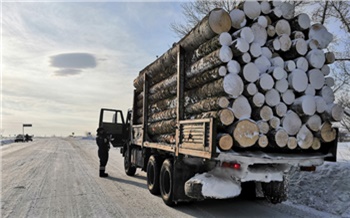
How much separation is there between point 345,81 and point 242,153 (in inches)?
336

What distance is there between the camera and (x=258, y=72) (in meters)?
5.54

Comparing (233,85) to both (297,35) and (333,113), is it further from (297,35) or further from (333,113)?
(333,113)

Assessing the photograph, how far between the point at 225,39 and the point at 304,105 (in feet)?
5.76

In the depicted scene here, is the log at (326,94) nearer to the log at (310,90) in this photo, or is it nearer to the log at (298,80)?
the log at (310,90)

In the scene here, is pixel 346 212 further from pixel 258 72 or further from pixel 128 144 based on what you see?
pixel 128 144

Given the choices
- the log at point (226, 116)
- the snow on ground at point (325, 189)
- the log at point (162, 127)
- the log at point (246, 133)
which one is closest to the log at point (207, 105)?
the log at point (226, 116)

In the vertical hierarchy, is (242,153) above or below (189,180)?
above

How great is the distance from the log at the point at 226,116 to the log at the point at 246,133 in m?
0.13

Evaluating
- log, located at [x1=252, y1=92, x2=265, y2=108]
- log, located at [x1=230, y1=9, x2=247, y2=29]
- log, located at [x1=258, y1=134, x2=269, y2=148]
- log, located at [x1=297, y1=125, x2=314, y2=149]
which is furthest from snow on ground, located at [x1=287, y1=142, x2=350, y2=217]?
log, located at [x1=230, y1=9, x2=247, y2=29]

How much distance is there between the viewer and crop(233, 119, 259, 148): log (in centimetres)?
530

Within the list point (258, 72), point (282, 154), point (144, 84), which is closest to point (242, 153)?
point (282, 154)

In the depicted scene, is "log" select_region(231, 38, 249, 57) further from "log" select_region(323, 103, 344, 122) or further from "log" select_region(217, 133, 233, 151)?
"log" select_region(323, 103, 344, 122)

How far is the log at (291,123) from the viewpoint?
18.6 ft

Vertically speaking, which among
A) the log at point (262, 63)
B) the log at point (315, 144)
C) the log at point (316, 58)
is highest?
the log at point (316, 58)
